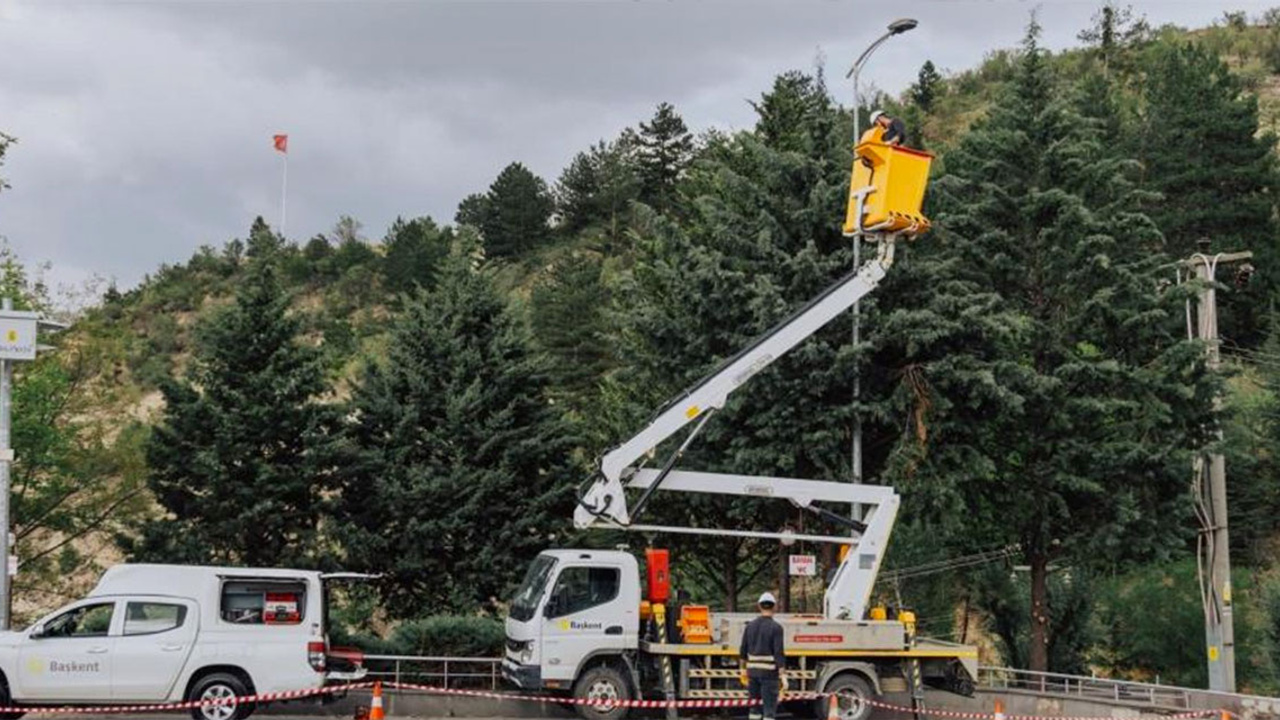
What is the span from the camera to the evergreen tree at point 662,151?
7362 centimetres

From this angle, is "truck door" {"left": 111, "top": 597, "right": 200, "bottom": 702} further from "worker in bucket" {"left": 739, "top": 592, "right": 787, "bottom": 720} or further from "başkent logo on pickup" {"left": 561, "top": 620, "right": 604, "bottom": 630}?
"worker in bucket" {"left": 739, "top": 592, "right": 787, "bottom": 720}

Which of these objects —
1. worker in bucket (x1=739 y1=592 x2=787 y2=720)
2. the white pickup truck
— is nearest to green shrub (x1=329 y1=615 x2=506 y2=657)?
the white pickup truck

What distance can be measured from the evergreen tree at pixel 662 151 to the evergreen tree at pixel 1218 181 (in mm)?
30833

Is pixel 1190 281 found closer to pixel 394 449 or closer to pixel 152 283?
pixel 394 449

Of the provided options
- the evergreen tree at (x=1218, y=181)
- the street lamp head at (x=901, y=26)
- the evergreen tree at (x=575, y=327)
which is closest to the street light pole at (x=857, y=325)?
the street lamp head at (x=901, y=26)

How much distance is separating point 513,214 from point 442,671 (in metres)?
67.1

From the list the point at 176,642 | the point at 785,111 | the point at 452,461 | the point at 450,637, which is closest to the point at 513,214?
the point at 785,111

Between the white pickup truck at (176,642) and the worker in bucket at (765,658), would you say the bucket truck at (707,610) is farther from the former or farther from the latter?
the worker in bucket at (765,658)

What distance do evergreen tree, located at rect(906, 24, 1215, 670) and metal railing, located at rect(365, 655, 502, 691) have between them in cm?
822

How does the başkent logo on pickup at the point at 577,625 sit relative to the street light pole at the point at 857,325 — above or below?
below

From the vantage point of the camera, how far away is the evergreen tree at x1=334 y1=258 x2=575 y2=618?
2256 centimetres

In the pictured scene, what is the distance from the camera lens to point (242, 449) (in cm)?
2153

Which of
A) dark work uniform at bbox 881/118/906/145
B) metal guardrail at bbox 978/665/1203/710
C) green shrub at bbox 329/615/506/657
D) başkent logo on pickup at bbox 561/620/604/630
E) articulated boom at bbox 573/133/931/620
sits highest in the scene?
dark work uniform at bbox 881/118/906/145

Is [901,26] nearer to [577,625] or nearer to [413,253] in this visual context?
[577,625]
